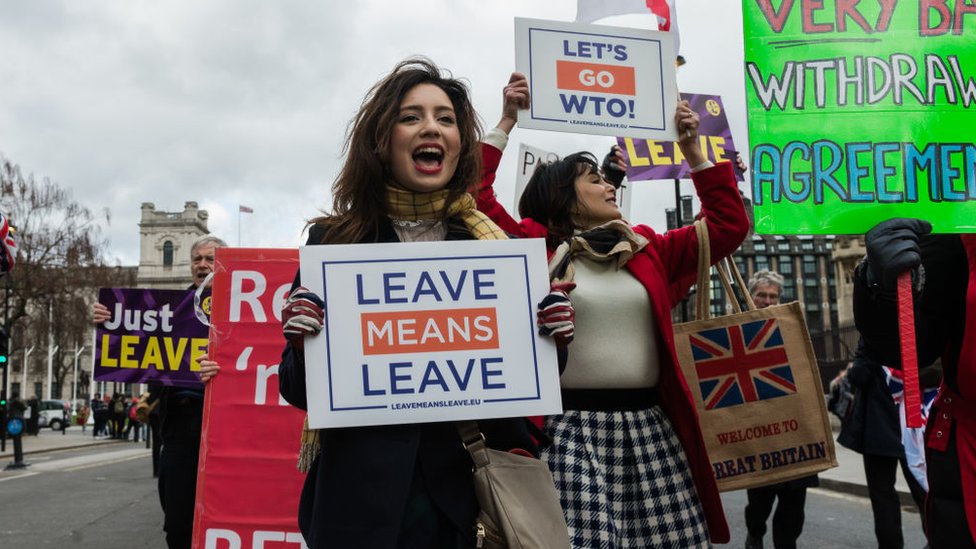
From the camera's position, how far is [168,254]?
109 metres

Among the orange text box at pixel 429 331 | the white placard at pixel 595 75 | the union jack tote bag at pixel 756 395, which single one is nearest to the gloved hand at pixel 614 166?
the white placard at pixel 595 75

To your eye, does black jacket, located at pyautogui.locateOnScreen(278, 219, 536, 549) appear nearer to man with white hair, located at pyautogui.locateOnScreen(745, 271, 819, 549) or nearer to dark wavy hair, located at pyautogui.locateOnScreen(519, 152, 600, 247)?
dark wavy hair, located at pyautogui.locateOnScreen(519, 152, 600, 247)

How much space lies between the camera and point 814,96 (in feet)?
8.50

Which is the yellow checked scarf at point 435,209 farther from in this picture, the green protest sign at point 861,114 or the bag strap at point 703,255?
Result: the bag strap at point 703,255

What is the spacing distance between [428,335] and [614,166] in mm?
1882

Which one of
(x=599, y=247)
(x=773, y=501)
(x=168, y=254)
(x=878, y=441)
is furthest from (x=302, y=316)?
(x=168, y=254)

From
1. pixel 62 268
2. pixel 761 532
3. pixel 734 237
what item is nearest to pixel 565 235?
pixel 734 237

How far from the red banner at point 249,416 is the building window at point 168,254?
110 metres

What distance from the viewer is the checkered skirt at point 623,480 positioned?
9.05 ft

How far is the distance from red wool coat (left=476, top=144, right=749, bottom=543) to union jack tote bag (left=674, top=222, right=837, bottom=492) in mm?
194

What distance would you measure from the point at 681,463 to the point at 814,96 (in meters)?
1.19

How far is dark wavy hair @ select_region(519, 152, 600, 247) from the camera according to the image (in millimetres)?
3328

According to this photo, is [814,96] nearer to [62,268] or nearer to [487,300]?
[487,300]

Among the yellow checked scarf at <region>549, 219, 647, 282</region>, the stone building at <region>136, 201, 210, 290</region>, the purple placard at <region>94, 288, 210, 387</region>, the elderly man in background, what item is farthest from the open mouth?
the stone building at <region>136, 201, 210, 290</region>
